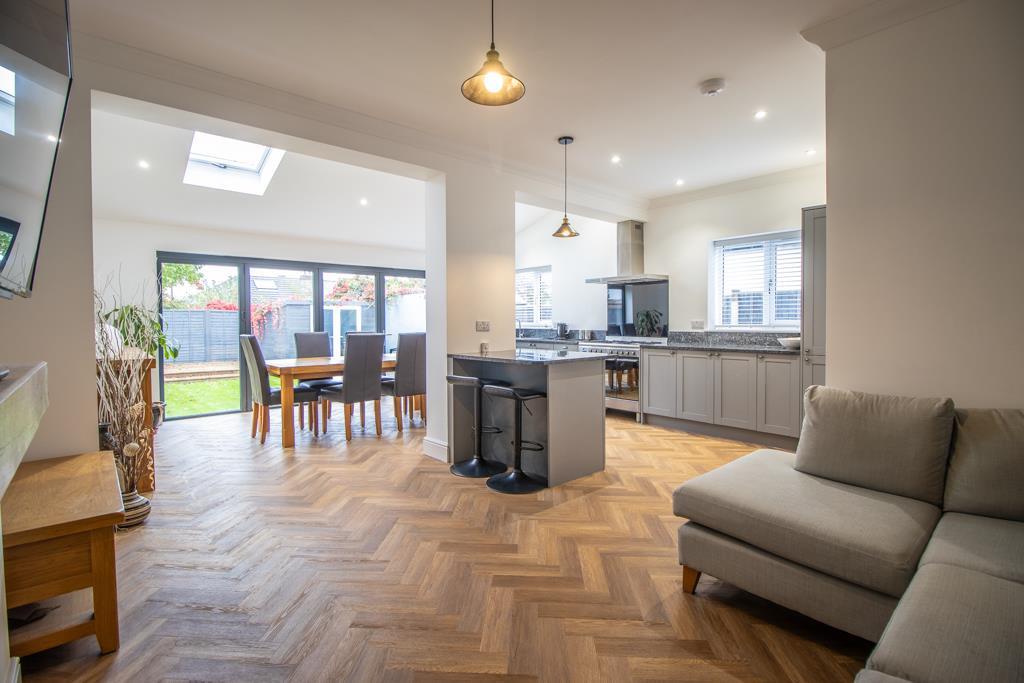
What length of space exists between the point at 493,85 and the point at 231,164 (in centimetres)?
454

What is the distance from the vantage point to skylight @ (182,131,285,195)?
495 centimetres

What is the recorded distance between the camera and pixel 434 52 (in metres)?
2.57

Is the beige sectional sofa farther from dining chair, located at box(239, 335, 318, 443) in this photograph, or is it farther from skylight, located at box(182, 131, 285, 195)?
skylight, located at box(182, 131, 285, 195)

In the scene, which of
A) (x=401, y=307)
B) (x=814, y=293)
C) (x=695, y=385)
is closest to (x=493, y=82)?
(x=814, y=293)

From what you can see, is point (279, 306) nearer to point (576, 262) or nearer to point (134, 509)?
point (134, 509)

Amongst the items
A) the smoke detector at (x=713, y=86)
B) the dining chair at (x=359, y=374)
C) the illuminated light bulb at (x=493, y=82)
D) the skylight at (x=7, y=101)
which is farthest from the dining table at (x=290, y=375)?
the smoke detector at (x=713, y=86)

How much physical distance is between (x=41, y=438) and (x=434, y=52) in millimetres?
2821

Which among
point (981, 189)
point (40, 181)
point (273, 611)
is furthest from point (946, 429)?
point (40, 181)

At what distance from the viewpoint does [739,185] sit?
5.02 meters

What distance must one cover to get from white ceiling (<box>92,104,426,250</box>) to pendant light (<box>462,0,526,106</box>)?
9.73 feet

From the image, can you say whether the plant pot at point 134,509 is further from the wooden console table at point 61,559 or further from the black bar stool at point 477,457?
the black bar stool at point 477,457

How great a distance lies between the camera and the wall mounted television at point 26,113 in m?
1.11

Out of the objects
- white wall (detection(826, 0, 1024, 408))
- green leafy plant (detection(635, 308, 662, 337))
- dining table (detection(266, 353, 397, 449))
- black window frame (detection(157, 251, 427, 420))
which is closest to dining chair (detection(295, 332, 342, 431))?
dining table (detection(266, 353, 397, 449))

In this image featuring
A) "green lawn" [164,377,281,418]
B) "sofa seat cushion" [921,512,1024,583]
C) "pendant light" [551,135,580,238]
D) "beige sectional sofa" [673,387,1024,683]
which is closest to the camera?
"beige sectional sofa" [673,387,1024,683]
